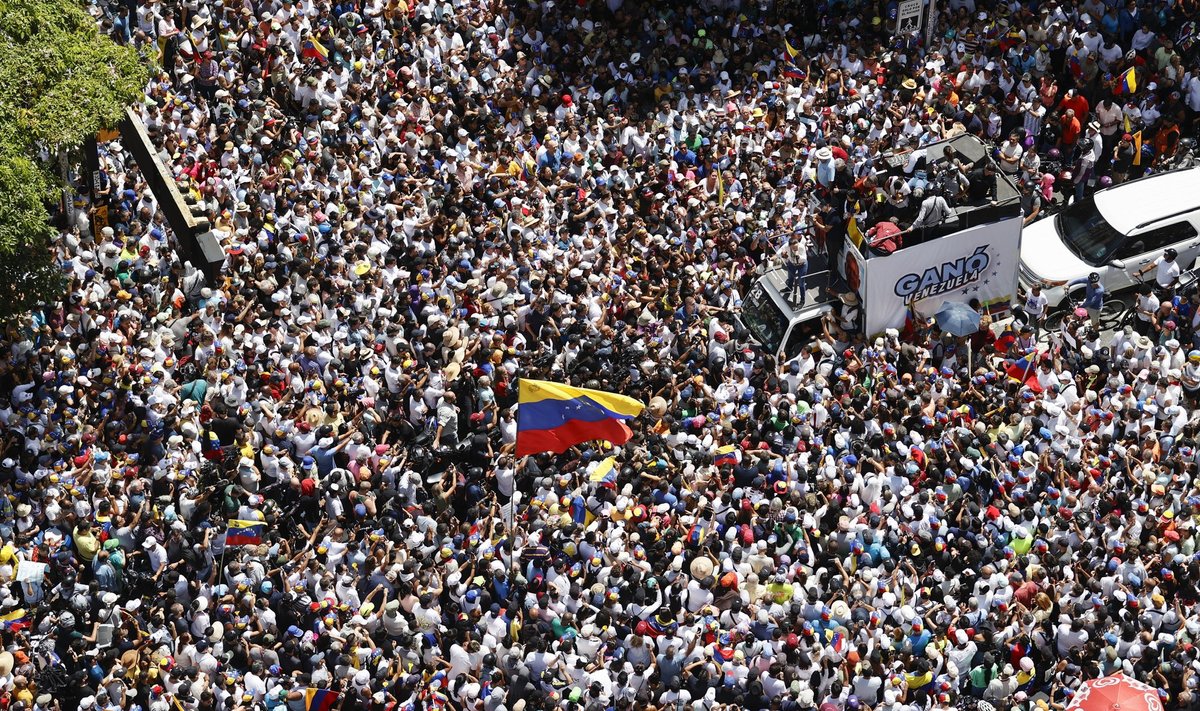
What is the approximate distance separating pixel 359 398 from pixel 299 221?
10.9 ft

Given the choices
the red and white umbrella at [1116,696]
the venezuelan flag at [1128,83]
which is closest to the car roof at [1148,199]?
the venezuelan flag at [1128,83]

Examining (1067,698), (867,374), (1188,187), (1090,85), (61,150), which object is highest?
(1090,85)

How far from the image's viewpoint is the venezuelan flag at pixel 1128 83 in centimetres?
2936

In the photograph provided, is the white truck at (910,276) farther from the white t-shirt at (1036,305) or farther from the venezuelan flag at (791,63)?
the venezuelan flag at (791,63)

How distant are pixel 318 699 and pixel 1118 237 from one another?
14.2 m

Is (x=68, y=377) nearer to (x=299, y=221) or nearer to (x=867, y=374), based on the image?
(x=299, y=221)

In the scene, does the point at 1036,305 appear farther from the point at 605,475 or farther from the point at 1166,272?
the point at 605,475

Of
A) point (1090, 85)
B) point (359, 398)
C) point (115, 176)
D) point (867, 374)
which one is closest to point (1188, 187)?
point (1090, 85)

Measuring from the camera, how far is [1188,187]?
27.0 m

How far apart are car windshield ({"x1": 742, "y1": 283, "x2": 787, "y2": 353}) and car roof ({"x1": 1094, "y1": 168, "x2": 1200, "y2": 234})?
568cm

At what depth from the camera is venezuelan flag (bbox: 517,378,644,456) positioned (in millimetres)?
21094

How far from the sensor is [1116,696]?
62.3 ft

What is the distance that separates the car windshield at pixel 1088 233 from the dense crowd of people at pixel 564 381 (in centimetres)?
95

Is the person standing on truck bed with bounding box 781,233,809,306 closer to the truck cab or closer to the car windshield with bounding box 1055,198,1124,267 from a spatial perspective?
the truck cab
